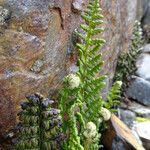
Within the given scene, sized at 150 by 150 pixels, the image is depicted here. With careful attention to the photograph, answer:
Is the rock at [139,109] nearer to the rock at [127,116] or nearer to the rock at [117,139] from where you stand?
the rock at [127,116]

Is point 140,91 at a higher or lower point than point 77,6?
lower

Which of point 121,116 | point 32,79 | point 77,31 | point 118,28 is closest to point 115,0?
point 118,28

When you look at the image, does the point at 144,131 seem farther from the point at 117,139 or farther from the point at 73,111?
the point at 73,111

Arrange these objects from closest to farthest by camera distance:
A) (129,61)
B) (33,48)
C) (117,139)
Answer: (33,48), (117,139), (129,61)

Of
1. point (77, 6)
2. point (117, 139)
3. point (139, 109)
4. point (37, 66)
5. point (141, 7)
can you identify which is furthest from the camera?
point (141, 7)

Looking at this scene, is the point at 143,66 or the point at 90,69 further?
the point at 143,66

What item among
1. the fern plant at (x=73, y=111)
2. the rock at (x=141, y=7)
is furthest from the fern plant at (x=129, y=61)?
the fern plant at (x=73, y=111)

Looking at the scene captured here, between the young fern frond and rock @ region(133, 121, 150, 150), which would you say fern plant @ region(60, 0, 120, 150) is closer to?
the young fern frond

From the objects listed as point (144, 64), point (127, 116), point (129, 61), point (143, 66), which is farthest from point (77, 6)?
point (144, 64)
